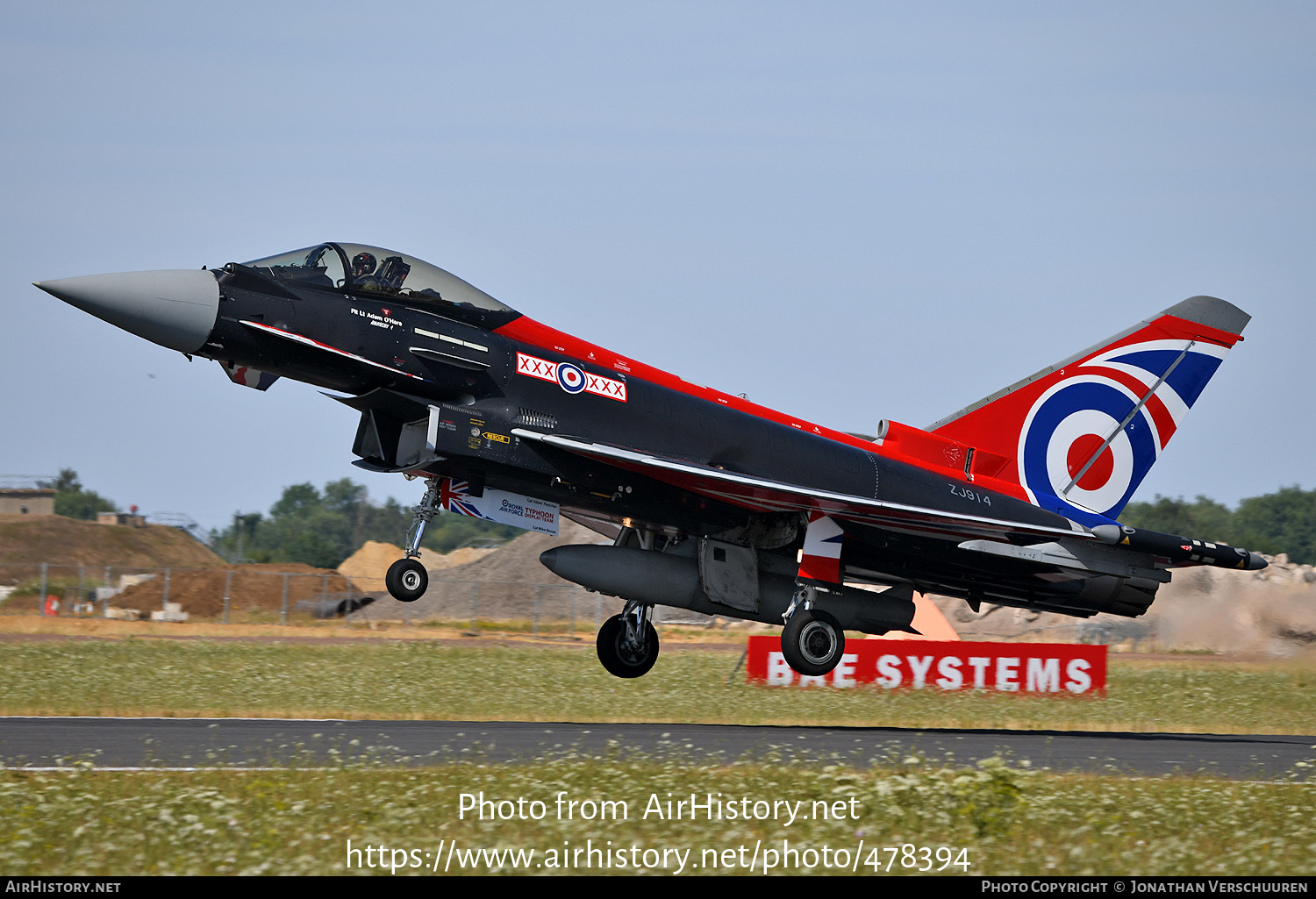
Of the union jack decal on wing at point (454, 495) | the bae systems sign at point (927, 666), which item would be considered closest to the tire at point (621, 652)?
the union jack decal on wing at point (454, 495)

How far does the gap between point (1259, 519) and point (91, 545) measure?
93.1m

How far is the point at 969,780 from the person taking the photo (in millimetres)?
10922

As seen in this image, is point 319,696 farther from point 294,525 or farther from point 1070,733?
point 294,525

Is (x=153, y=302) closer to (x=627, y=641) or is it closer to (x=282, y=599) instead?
(x=627, y=641)

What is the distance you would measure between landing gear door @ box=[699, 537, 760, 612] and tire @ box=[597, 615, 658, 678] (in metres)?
1.51

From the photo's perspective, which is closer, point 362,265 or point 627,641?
point 362,265

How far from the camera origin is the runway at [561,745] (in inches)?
531

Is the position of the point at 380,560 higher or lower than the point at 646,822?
higher

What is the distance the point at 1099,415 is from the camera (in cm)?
2069

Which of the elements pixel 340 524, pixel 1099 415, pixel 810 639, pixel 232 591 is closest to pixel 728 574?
pixel 810 639

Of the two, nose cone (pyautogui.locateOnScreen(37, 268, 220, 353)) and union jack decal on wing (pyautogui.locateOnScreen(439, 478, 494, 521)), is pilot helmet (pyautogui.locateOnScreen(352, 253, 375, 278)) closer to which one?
nose cone (pyautogui.locateOnScreen(37, 268, 220, 353))

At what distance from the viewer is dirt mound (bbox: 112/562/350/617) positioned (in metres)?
48.7

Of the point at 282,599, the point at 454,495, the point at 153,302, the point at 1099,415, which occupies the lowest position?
the point at 282,599

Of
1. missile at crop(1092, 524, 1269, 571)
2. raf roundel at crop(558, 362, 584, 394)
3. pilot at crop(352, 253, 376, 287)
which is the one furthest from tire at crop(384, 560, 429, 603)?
missile at crop(1092, 524, 1269, 571)
